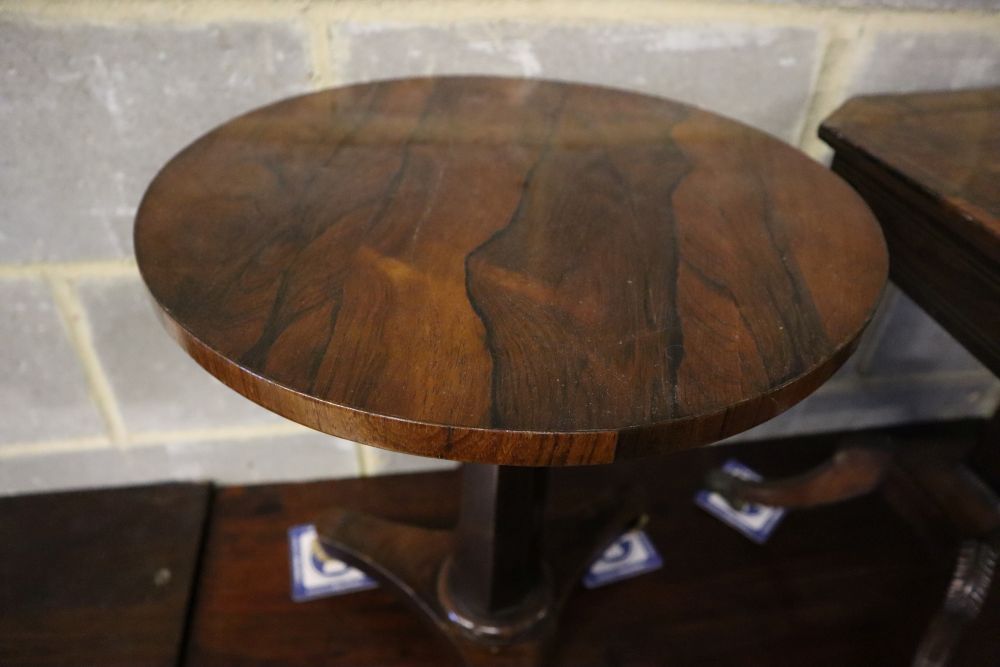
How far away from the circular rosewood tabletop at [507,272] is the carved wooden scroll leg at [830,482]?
1.79 feet

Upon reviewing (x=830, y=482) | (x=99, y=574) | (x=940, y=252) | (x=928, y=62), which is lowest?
(x=99, y=574)

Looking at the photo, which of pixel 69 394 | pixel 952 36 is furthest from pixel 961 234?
pixel 69 394

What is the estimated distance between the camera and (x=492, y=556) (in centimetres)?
83

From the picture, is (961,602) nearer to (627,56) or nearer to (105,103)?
(627,56)

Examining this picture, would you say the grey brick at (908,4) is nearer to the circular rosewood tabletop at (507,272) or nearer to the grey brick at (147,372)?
the circular rosewood tabletop at (507,272)

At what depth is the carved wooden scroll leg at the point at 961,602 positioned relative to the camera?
3.02ft

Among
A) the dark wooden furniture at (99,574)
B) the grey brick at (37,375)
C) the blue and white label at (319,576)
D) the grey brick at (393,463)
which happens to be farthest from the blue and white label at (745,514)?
the grey brick at (37,375)

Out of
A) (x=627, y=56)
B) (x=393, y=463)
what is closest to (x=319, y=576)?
(x=393, y=463)

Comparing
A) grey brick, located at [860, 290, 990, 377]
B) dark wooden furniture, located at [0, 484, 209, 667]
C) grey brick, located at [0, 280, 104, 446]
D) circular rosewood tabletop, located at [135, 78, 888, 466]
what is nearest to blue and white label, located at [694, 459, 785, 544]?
grey brick, located at [860, 290, 990, 377]

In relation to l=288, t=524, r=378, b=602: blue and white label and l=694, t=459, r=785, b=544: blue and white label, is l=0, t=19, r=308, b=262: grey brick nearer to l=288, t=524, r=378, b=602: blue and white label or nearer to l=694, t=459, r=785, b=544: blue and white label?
l=288, t=524, r=378, b=602: blue and white label

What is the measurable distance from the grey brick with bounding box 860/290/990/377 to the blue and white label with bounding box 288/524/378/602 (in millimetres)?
967

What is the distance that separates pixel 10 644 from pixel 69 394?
13.6 inches

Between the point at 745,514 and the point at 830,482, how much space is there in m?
0.16

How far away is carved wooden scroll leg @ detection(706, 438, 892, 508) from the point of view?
1.07m
